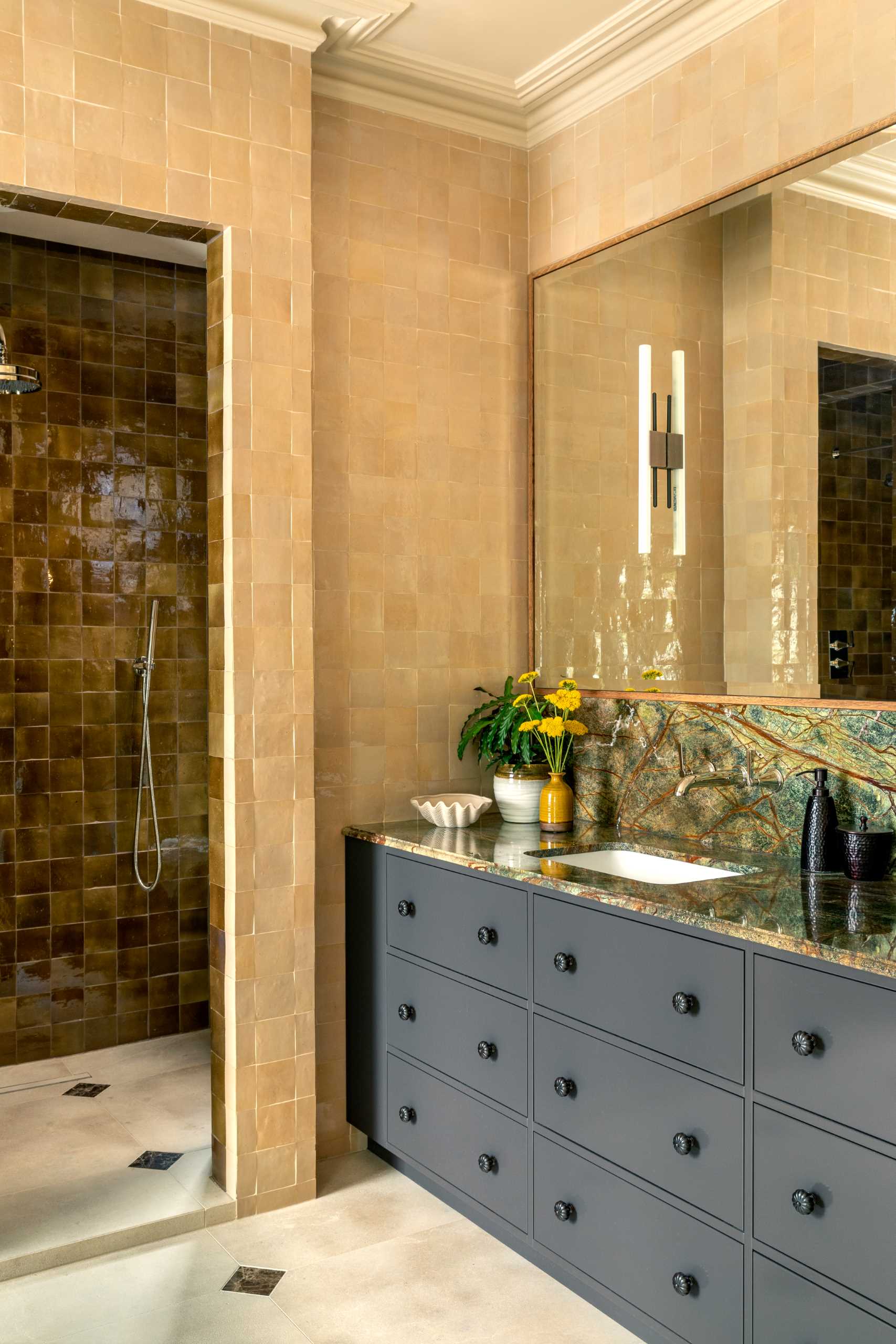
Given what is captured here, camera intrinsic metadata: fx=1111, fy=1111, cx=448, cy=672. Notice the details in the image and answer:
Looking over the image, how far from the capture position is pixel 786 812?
2.44 metres

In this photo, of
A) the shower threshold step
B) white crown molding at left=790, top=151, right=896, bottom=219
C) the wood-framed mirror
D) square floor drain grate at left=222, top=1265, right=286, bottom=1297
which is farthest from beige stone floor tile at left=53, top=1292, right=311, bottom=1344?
white crown molding at left=790, top=151, right=896, bottom=219

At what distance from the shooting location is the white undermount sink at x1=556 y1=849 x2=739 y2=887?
2475 millimetres

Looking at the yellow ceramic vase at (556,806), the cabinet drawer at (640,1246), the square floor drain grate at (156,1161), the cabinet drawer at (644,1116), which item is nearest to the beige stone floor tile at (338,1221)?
the square floor drain grate at (156,1161)

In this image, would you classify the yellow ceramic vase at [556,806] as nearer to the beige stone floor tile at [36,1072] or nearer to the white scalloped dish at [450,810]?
the white scalloped dish at [450,810]

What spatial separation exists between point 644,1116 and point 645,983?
0.80ft

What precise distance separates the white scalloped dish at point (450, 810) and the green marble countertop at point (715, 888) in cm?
3

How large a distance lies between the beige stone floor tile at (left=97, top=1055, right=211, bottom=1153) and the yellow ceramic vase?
1.27 metres

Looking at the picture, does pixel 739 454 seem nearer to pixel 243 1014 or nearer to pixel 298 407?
pixel 298 407

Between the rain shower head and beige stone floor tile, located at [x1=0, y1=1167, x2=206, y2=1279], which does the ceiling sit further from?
beige stone floor tile, located at [x1=0, y1=1167, x2=206, y2=1279]

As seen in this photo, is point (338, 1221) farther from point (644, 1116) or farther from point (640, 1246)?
point (644, 1116)

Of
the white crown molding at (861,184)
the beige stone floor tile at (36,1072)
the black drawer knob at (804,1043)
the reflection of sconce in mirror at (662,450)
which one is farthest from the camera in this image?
the beige stone floor tile at (36,1072)

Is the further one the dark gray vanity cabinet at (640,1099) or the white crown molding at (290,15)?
the white crown molding at (290,15)

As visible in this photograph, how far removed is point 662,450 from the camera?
280cm

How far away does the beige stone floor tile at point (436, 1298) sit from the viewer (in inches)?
87.0
